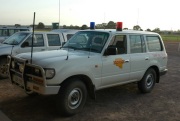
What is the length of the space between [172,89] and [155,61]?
1325 millimetres

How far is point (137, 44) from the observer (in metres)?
7.36

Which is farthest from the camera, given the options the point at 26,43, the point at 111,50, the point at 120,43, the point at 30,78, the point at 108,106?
the point at 26,43

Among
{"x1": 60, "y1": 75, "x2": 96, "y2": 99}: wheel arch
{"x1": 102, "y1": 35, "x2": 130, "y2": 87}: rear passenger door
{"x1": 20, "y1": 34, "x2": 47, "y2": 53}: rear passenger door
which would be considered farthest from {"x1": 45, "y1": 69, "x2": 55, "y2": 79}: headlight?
{"x1": 20, "y1": 34, "x2": 47, "y2": 53}: rear passenger door

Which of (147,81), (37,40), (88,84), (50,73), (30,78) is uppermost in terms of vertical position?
(37,40)

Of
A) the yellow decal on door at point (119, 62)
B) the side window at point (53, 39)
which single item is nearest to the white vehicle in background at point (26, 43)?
the side window at point (53, 39)

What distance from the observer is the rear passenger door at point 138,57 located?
710 centimetres

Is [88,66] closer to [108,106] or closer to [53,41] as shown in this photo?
[108,106]

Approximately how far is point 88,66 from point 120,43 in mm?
1516

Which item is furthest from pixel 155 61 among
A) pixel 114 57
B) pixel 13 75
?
pixel 13 75

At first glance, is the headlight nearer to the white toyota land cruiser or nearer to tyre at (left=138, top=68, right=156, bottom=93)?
the white toyota land cruiser

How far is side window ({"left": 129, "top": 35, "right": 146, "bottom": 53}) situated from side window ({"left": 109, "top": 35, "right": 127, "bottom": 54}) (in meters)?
0.26

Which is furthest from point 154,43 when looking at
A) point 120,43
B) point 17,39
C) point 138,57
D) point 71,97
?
point 17,39

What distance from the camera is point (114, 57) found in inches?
254

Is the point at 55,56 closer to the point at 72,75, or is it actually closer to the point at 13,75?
the point at 72,75
